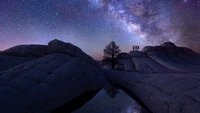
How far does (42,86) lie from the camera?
641 cm

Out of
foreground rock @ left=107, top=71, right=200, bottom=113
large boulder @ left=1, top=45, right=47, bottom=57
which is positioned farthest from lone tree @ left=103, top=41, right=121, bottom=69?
foreground rock @ left=107, top=71, right=200, bottom=113

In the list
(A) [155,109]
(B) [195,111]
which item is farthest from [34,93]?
(B) [195,111]

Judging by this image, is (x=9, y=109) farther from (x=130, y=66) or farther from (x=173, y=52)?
(x=173, y=52)

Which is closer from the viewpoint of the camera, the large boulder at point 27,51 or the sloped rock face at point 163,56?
the large boulder at point 27,51

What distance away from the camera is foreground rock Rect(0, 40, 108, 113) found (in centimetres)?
521

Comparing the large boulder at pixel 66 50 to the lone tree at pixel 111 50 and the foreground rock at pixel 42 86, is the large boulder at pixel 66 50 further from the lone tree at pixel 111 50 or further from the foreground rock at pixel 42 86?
the lone tree at pixel 111 50

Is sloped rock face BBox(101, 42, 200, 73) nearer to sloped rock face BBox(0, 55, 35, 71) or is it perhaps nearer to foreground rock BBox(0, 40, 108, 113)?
sloped rock face BBox(0, 55, 35, 71)

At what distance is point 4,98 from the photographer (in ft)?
16.7

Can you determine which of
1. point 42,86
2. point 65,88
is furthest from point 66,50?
point 42,86

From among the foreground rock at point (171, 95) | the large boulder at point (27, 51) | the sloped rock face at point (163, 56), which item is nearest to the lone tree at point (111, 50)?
the sloped rock face at point (163, 56)

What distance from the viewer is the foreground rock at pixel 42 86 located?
5211mm

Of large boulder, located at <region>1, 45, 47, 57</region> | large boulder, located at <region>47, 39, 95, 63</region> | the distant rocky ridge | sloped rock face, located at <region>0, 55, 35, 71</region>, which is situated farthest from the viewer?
large boulder, located at <region>1, 45, 47, 57</region>

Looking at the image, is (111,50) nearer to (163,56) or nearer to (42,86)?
(163,56)

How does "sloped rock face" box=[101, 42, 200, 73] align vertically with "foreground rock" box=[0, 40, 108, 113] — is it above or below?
above
